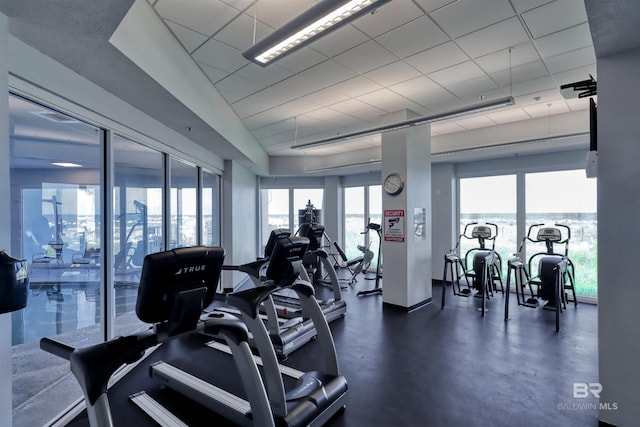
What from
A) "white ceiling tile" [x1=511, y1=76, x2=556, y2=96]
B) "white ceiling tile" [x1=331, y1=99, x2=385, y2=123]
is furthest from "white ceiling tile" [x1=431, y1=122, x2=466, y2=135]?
"white ceiling tile" [x1=511, y1=76, x2=556, y2=96]

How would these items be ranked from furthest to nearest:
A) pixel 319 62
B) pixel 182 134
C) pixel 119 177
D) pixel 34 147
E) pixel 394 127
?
pixel 182 134 < pixel 394 127 < pixel 119 177 < pixel 319 62 < pixel 34 147

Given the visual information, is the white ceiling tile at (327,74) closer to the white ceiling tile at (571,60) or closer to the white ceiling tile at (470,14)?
the white ceiling tile at (470,14)

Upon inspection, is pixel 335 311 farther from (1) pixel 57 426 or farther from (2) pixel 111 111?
(2) pixel 111 111

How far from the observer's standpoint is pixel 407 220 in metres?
4.79

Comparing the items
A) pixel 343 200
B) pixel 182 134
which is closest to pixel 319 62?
pixel 182 134

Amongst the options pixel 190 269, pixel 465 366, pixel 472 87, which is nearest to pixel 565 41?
Result: pixel 472 87

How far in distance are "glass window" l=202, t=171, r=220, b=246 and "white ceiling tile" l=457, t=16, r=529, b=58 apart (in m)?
4.63

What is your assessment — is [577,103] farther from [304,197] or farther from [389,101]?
[304,197]

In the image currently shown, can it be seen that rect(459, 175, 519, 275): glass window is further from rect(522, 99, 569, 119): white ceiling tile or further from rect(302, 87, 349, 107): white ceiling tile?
rect(302, 87, 349, 107): white ceiling tile

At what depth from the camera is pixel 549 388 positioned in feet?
8.90

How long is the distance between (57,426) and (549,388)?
3.97m

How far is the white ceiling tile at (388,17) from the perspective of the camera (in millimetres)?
2350

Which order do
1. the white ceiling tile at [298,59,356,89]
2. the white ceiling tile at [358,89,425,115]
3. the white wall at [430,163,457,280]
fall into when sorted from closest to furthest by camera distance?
the white ceiling tile at [298,59,356,89]
the white ceiling tile at [358,89,425,115]
the white wall at [430,163,457,280]

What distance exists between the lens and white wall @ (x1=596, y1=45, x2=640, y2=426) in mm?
2109
